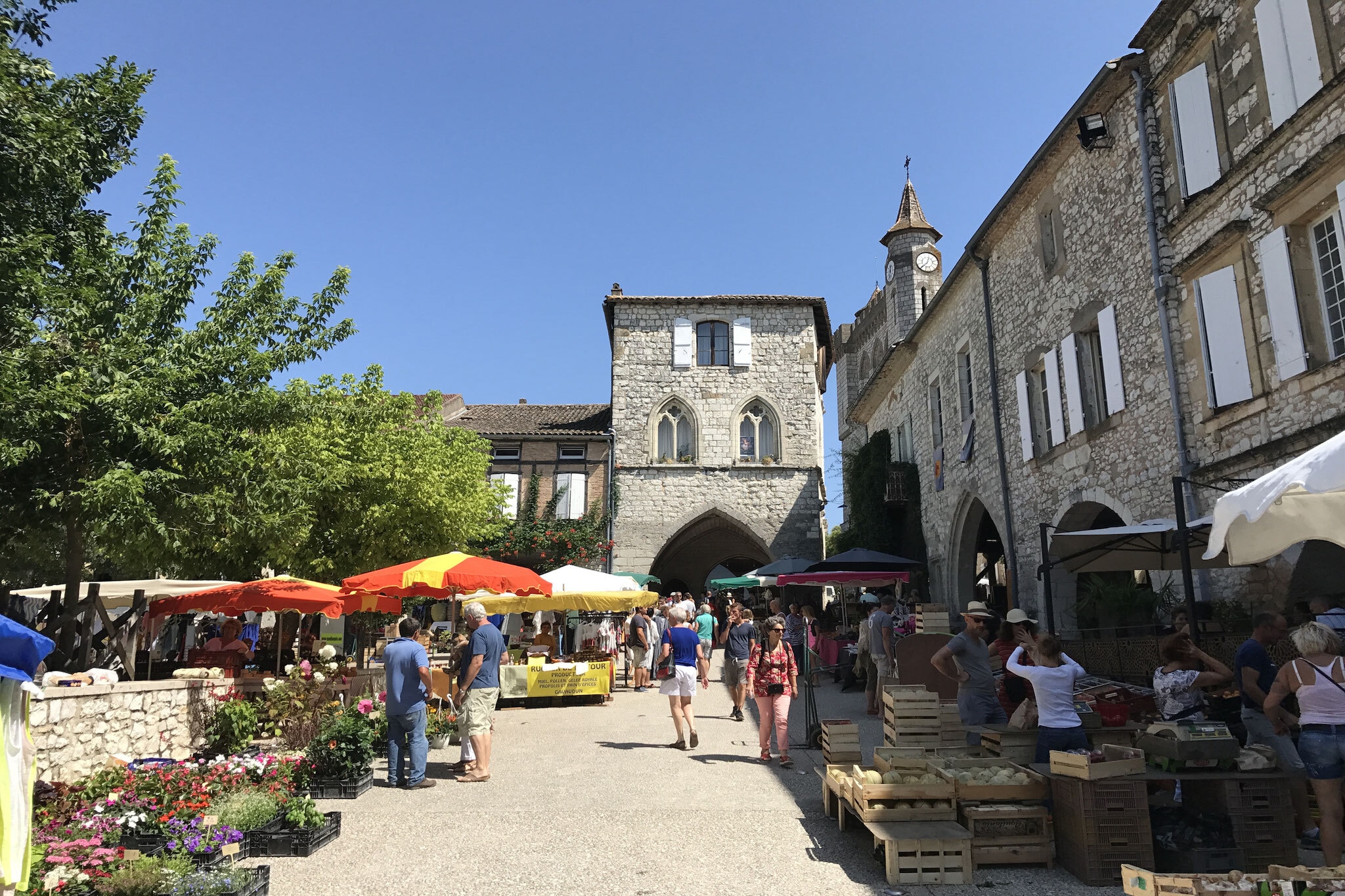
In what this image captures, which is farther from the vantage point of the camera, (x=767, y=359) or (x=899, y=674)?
(x=767, y=359)

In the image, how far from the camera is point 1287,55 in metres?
8.56

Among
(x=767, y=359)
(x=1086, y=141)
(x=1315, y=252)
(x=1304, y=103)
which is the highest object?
(x=767, y=359)

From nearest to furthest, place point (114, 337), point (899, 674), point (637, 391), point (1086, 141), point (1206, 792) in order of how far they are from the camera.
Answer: point (1206, 792)
point (114, 337)
point (899, 674)
point (1086, 141)
point (637, 391)

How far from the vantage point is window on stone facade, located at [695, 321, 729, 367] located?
28.0m

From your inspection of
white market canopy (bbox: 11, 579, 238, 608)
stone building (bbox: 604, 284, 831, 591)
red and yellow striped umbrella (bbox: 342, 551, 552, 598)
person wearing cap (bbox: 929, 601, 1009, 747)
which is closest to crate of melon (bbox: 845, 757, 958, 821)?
person wearing cap (bbox: 929, 601, 1009, 747)

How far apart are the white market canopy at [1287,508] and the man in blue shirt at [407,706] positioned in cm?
608

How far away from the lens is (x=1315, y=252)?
28.0ft

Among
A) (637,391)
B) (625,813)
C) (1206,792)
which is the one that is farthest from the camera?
(637,391)

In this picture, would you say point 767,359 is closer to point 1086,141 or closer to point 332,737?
point 1086,141

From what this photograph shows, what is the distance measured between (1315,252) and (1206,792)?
627 cm

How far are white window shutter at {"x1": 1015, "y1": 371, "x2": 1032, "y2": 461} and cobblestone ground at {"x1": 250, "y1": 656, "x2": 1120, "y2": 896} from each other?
7.55 meters

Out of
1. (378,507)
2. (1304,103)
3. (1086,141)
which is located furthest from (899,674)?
(378,507)

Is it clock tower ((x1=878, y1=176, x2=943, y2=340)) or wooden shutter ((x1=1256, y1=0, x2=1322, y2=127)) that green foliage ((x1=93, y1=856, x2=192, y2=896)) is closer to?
wooden shutter ((x1=1256, y1=0, x2=1322, y2=127))

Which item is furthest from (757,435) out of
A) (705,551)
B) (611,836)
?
(611,836)
